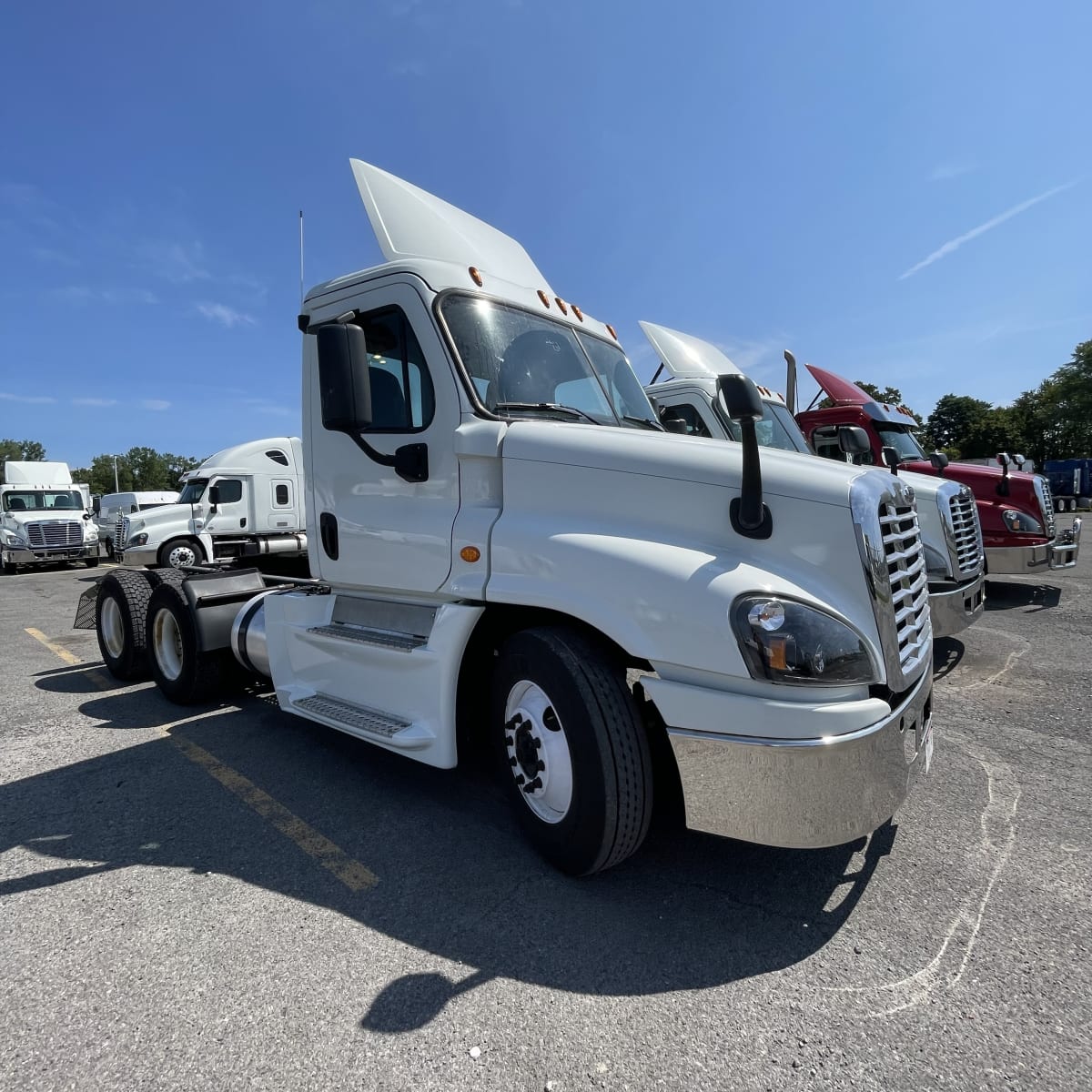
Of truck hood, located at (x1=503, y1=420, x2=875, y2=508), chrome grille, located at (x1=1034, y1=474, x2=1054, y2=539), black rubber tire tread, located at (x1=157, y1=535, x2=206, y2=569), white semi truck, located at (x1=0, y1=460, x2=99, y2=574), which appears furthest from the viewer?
white semi truck, located at (x1=0, y1=460, x2=99, y2=574)

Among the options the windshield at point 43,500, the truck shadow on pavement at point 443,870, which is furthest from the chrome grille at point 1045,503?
the windshield at point 43,500

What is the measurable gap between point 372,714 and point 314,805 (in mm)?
A: 577

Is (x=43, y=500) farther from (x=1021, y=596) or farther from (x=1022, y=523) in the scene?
(x=1021, y=596)

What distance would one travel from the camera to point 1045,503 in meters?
8.66

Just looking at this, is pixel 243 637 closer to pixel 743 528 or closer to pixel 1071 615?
pixel 743 528

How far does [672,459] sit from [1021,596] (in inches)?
366

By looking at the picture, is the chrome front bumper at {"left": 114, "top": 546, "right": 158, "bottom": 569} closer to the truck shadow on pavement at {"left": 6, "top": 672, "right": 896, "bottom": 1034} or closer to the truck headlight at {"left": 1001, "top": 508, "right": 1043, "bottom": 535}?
the truck shadow on pavement at {"left": 6, "top": 672, "right": 896, "bottom": 1034}

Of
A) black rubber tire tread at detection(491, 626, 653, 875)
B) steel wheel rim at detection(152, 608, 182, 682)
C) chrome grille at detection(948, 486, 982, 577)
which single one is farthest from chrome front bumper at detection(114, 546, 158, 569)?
chrome grille at detection(948, 486, 982, 577)

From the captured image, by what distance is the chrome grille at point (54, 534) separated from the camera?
838 inches

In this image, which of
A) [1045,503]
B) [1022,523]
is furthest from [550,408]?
[1045,503]

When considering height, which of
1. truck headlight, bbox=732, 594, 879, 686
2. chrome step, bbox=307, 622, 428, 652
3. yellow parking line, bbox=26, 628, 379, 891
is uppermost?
truck headlight, bbox=732, 594, 879, 686

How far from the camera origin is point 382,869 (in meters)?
2.92

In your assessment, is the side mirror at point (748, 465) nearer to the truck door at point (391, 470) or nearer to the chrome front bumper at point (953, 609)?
the truck door at point (391, 470)

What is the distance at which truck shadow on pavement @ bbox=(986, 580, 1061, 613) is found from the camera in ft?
29.5
